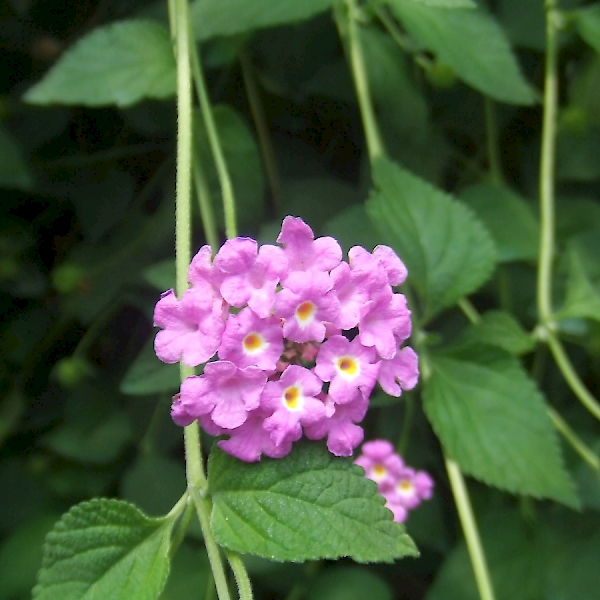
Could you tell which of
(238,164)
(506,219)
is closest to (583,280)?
(506,219)

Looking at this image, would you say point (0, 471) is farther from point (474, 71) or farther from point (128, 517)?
point (474, 71)

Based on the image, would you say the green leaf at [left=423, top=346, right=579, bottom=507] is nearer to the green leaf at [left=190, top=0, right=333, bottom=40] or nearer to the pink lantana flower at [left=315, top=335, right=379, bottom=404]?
the pink lantana flower at [left=315, top=335, right=379, bottom=404]

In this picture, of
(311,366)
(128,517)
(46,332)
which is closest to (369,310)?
(311,366)

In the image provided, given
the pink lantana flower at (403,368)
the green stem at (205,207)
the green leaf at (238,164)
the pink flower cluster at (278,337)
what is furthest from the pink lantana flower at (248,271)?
the green leaf at (238,164)

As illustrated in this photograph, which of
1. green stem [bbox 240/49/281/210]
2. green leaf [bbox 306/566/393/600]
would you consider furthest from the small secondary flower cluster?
green stem [bbox 240/49/281/210]

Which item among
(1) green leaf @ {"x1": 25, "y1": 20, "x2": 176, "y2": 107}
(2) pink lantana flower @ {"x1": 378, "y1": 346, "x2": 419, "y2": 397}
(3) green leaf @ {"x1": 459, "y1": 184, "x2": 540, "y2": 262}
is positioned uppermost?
(1) green leaf @ {"x1": 25, "y1": 20, "x2": 176, "y2": 107}

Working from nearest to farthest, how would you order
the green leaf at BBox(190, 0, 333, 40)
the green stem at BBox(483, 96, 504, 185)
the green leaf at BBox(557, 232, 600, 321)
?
the green leaf at BBox(190, 0, 333, 40) < the green leaf at BBox(557, 232, 600, 321) < the green stem at BBox(483, 96, 504, 185)

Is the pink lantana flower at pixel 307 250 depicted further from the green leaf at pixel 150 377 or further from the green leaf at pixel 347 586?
the green leaf at pixel 347 586
